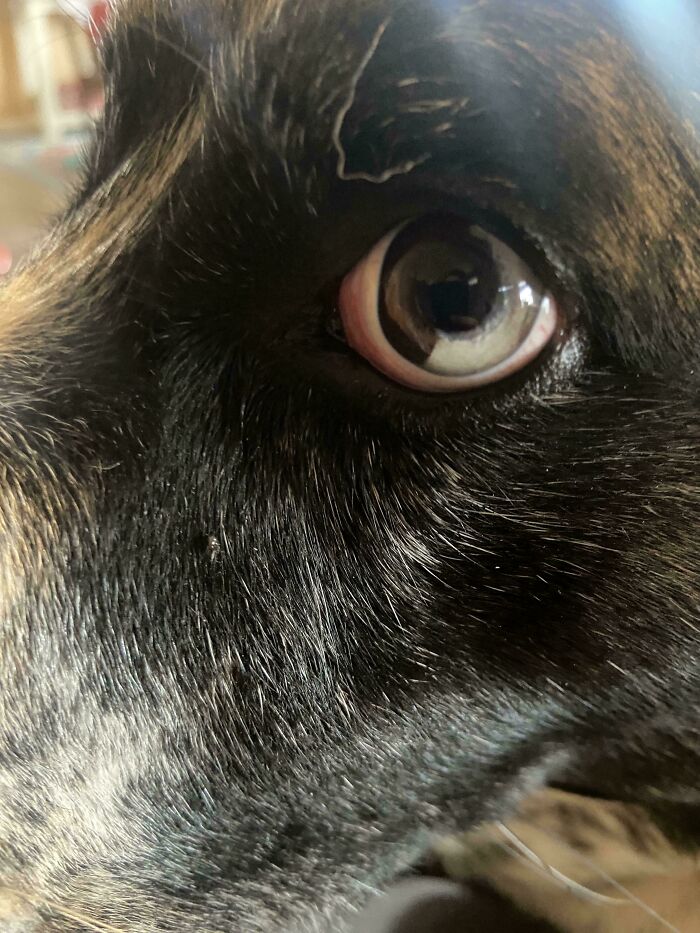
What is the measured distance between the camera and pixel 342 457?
30.5 inches

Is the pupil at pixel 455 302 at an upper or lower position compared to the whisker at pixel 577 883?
upper

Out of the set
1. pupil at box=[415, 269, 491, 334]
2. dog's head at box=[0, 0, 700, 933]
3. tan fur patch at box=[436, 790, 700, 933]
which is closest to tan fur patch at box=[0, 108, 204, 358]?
dog's head at box=[0, 0, 700, 933]

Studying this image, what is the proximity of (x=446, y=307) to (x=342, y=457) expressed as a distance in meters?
0.17

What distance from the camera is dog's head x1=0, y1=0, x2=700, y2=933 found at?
658mm

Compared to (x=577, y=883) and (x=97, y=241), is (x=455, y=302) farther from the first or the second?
(x=577, y=883)

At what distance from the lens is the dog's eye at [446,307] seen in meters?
0.69

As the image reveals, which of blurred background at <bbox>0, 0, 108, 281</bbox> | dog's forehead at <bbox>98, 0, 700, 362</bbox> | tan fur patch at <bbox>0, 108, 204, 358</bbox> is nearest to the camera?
dog's forehead at <bbox>98, 0, 700, 362</bbox>

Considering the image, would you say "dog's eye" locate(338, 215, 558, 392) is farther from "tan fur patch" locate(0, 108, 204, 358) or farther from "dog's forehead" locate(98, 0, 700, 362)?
"tan fur patch" locate(0, 108, 204, 358)

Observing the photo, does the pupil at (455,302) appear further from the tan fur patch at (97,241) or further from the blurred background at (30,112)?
the blurred background at (30,112)

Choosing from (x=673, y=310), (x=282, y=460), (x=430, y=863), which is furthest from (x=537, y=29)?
(x=430, y=863)

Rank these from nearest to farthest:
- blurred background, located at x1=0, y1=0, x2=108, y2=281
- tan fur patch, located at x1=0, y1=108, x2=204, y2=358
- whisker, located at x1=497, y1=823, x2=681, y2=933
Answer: tan fur patch, located at x1=0, y1=108, x2=204, y2=358 < whisker, located at x1=497, y1=823, x2=681, y2=933 < blurred background, located at x1=0, y1=0, x2=108, y2=281

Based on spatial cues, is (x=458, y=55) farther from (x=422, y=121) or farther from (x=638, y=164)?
(x=638, y=164)

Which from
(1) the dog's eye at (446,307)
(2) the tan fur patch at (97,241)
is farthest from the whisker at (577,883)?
(2) the tan fur patch at (97,241)

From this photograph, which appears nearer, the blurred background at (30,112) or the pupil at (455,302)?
the pupil at (455,302)
